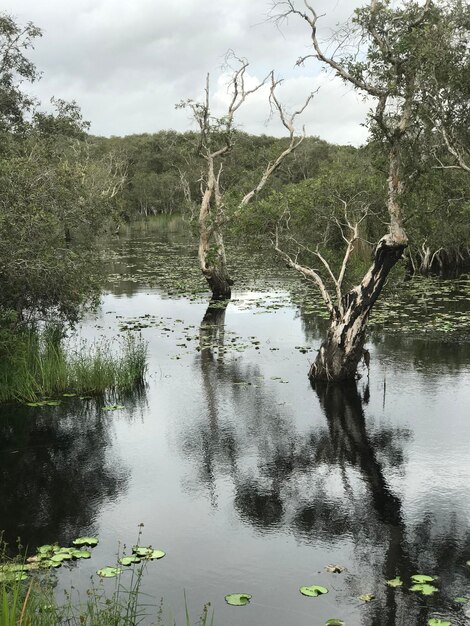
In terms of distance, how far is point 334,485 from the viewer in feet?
36.0

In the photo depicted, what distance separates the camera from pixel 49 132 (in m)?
28.5

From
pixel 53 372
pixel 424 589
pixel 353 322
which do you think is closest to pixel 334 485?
pixel 424 589

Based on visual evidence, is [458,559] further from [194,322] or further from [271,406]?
[194,322]

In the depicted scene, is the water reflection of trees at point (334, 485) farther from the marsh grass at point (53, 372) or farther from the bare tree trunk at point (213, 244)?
the bare tree trunk at point (213, 244)

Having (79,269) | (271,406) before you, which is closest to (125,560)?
(271,406)

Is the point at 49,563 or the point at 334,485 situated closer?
the point at 49,563

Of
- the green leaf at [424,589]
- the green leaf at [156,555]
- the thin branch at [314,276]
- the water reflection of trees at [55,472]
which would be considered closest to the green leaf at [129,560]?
the green leaf at [156,555]

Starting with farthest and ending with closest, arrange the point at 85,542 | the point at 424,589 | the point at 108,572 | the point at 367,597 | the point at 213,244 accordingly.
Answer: the point at 213,244, the point at 85,542, the point at 108,572, the point at 424,589, the point at 367,597

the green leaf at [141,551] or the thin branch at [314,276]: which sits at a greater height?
the thin branch at [314,276]

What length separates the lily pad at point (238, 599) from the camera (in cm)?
760

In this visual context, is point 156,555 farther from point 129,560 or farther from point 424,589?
point 424,589

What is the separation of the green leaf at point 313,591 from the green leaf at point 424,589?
1.01 metres

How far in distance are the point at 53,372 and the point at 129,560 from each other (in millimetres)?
7904

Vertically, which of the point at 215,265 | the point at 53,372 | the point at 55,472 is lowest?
the point at 55,472
